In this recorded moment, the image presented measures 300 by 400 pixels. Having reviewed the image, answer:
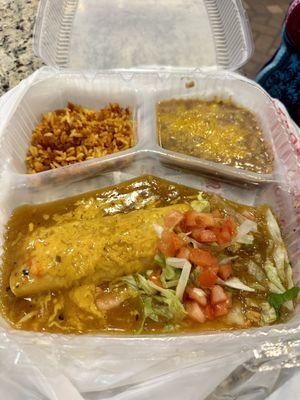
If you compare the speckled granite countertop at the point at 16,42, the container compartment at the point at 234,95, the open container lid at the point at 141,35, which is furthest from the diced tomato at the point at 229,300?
the speckled granite countertop at the point at 16,42

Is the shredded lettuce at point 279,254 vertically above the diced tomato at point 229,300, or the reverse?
the diced tomato at point 229,300

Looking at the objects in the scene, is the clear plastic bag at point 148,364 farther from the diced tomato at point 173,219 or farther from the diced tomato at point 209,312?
the diced tomato at point 173,219

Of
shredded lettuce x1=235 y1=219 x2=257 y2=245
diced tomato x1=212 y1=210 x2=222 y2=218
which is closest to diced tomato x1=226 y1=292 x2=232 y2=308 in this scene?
shredded lettuce x1=235 y1=219 x2=257 y2=245

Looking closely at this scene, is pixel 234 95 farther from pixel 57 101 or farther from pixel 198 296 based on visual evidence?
pixel 198 296

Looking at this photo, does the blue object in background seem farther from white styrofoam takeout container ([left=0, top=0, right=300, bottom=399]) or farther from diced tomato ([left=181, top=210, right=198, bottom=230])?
diced tomato ([left=181, top=210, right=198, bottom=230])

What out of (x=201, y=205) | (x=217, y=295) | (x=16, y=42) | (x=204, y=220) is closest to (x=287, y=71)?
(x=201, y=205)

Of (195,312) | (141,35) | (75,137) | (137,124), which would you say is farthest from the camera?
(141,35)
